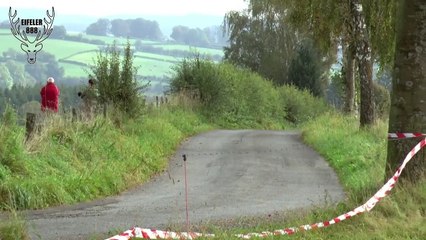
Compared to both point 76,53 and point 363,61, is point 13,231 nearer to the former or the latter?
point 363,61

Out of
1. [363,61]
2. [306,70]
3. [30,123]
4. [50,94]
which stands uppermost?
[363,61]

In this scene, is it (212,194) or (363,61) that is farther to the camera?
(363,61)

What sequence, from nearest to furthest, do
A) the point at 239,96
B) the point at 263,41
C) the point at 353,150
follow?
the point at 353,150 < the point at 239,96 < the point at 263,41

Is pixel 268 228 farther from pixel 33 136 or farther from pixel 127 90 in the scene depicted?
pixel 127 90

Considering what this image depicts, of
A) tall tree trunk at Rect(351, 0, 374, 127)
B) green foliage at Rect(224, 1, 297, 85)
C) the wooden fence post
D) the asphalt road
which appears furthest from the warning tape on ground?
green foliage at Rect(224, 1, 297, 85)

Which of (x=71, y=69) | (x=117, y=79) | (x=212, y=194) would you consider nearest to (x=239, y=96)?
(x=71, y=69)

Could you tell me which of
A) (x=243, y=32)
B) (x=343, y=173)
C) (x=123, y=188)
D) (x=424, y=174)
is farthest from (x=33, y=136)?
(x=243, y=32)

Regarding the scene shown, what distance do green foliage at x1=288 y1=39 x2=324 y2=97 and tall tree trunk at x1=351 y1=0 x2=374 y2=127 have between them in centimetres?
4214

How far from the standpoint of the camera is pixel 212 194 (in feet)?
45.4

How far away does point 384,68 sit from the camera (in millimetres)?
25312

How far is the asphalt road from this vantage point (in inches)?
398
